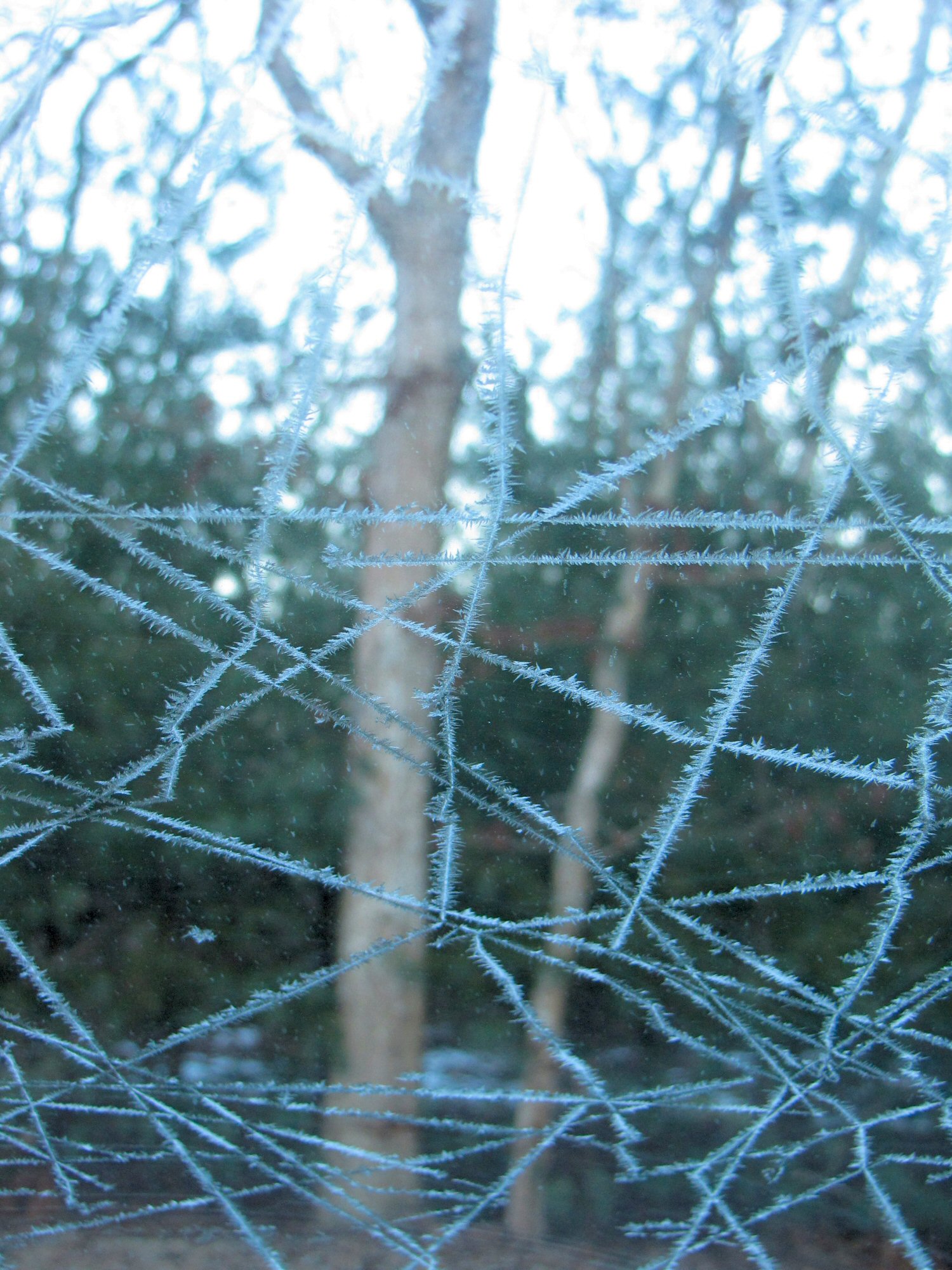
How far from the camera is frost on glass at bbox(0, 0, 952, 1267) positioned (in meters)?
0.66

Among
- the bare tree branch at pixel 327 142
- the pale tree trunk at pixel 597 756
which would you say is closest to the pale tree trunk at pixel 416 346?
the bare tree branch at pixel 327 142

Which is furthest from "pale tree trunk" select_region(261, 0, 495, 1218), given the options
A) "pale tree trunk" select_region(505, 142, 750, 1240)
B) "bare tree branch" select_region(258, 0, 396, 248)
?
"pale tree trunk" select_region(505, 142, 750, 1240)

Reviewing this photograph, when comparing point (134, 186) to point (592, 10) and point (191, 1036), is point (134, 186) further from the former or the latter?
point (191, 1036)

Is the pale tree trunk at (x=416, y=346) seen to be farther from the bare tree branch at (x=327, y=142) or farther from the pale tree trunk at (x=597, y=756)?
the pale tree trunk at (x=597, y=756)

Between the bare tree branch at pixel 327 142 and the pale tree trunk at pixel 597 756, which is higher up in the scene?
the bare tree branch at pixel 327 142

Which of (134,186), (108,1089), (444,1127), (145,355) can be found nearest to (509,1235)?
(444,1127)

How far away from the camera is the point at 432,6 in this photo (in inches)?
26.3

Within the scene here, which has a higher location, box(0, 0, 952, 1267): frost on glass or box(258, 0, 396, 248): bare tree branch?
box(258, 0, 396, 248): bare tree branch

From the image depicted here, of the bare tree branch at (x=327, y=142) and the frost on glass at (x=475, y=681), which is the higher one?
the bare tree branch at (x=327, y=142)

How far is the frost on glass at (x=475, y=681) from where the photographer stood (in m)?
0.66

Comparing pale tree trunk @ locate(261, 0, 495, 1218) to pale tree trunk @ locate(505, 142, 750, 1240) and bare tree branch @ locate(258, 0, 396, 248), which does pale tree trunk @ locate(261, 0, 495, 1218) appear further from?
pale tree trunk @ locate(505, 142, 750, 1240)

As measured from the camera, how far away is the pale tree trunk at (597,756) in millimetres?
664

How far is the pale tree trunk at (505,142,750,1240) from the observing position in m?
0.66

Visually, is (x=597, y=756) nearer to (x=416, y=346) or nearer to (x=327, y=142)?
(x=416, y=346)
